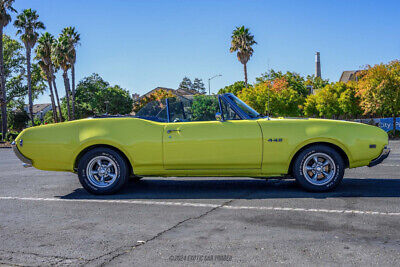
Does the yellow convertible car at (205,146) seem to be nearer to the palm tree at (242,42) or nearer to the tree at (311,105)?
the palm tree at (242,42)

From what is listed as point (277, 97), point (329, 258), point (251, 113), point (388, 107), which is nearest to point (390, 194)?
point (251, 113)

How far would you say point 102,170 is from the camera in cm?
597

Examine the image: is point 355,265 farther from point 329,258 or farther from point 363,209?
point 363,209

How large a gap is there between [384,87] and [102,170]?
3211 centimetres

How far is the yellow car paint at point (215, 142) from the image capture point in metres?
5.73

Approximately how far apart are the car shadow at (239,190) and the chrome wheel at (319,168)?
0.64 ft

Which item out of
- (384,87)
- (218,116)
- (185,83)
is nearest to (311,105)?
(384,87)

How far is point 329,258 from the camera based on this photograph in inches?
124

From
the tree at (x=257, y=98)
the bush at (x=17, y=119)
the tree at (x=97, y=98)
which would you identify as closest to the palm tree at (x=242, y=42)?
the tree at (x=257, y=98)

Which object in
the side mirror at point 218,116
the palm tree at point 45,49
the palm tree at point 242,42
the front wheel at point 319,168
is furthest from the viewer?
the palm tree at point 242,42

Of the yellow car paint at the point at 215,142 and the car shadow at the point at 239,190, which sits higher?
the yellow car paint at the point at 215,142

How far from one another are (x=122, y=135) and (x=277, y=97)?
48384mm

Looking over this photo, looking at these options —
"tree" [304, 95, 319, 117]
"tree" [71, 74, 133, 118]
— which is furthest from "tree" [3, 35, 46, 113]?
"tree" [304, 95, 319, 117]

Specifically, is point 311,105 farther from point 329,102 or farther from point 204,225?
point 204,225
